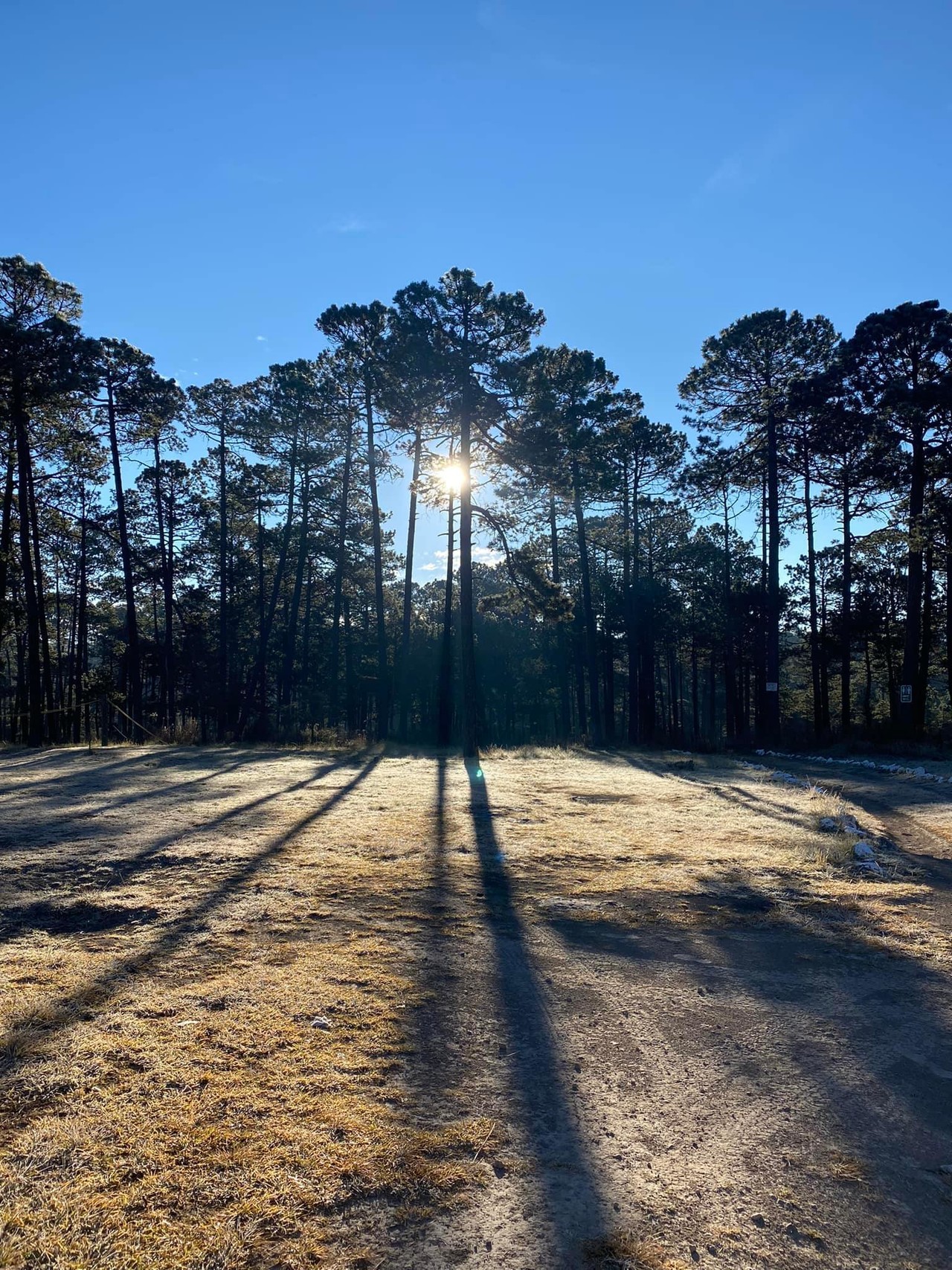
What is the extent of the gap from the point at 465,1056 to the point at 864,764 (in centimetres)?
1633

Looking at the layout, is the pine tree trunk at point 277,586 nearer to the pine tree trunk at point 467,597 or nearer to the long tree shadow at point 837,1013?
the pine tree trunk at point 467,597

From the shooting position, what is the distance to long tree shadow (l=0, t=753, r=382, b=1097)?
263 cm

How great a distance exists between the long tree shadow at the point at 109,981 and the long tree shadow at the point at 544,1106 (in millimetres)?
1722

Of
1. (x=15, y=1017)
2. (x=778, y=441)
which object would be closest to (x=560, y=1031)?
(x=15, y=1017)

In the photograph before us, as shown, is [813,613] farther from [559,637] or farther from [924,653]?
[559,637]

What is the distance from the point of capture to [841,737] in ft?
71.5

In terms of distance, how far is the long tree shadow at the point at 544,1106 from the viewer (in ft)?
6.12

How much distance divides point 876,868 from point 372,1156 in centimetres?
552

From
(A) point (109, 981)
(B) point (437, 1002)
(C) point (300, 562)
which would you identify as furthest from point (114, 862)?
(C) point (300, 562)

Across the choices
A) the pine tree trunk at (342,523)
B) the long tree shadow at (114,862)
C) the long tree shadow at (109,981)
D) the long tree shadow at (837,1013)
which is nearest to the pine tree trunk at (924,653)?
the long tree shadow at (837,1013)

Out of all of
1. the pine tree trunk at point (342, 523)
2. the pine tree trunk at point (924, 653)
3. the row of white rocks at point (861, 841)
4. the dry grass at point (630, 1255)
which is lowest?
the row of white rocks at point (861, 841)

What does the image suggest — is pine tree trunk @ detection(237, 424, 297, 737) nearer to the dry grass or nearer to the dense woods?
the dense woods

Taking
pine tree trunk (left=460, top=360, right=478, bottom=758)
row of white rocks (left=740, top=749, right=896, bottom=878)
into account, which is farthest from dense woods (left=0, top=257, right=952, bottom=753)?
row of white rocks (left=740, top=749, right=896, bottom=878)

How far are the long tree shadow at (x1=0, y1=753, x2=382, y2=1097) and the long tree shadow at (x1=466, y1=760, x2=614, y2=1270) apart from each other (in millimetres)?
1722
